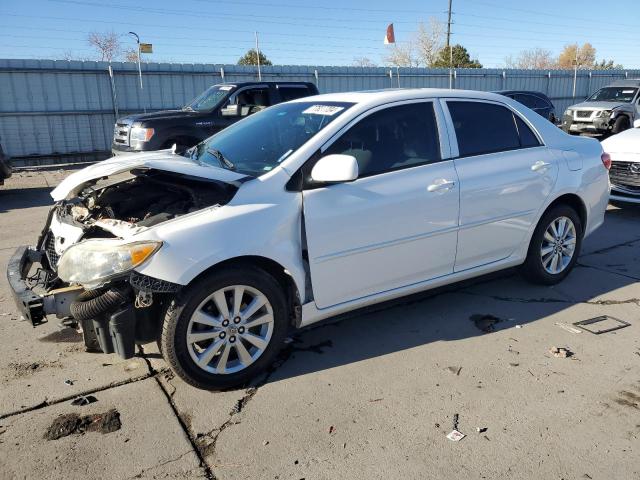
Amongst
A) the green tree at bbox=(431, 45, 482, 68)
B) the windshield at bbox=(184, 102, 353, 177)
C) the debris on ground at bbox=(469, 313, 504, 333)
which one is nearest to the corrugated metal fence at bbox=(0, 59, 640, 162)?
the windshield at bbox=(184, 102, 353, 177)

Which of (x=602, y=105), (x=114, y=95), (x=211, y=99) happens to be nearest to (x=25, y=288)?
(x=211, y=99)

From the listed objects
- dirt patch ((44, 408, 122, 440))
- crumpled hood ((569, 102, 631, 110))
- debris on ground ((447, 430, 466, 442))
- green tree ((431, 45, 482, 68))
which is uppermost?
green tree ((431, 45, 482, 68))

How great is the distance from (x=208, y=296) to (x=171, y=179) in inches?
44.5

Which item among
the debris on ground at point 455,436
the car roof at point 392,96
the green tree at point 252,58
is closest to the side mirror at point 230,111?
the car roof at point 392,96

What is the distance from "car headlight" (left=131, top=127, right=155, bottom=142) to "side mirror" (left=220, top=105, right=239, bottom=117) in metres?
1.42

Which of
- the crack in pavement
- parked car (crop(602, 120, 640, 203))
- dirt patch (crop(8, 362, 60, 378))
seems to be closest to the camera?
the crack in pavement

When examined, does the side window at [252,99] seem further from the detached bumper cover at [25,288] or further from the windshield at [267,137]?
the detached bumper cover at [25,288]

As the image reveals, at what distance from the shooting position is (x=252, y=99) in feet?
36.6

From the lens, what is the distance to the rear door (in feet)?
13.7

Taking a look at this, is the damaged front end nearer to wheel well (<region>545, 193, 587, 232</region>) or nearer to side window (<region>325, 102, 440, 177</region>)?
side window (<region>325, 102, 440, 177</region>)

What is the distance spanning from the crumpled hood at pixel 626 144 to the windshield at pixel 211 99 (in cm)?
699

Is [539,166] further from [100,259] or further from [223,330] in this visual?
[100,259]

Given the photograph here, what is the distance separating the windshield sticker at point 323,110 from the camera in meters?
3.85

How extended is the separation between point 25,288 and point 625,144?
8035 millimetres
